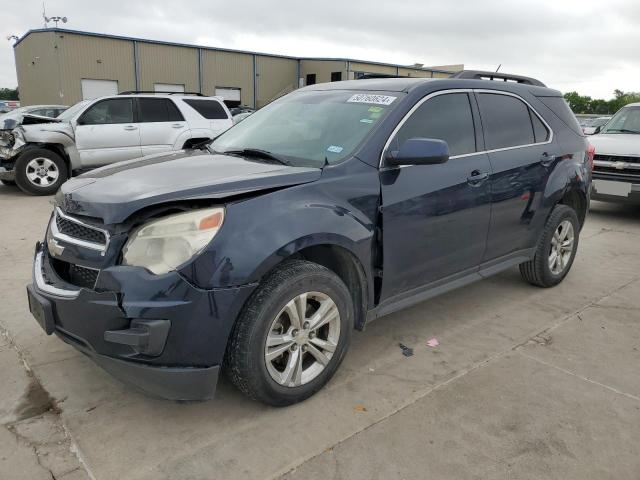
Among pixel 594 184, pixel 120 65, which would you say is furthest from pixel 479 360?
pixel 120 65

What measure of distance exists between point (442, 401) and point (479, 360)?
62cm

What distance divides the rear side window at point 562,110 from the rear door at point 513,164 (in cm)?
27

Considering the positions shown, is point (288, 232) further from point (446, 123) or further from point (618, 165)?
point (618, 165)

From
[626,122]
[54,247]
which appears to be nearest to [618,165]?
[626,122]

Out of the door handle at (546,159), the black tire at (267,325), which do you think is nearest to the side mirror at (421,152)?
the black tire at (267,325)

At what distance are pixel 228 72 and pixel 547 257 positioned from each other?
31660 mm

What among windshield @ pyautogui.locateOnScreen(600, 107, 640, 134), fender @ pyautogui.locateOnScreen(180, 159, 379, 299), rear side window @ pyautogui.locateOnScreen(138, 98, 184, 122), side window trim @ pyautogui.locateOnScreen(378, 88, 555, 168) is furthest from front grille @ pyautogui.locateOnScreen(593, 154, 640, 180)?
rear side window @ pyautogui.locateOnScreen(138, 98, 184, 122)

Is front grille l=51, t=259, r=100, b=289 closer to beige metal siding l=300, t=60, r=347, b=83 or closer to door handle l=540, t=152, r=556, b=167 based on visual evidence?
door handle l=540, t=152, r=556, b=167

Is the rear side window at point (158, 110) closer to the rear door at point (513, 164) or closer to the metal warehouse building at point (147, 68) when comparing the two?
the rear door at point (513, 164)

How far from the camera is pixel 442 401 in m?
2.93

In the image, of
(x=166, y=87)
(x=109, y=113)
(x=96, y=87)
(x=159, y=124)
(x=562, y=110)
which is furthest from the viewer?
(x=166, y=87)

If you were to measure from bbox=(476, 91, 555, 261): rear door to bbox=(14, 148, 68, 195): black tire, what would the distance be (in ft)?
26.7

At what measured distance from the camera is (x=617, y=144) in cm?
779

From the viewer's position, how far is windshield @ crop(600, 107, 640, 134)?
333 inches
